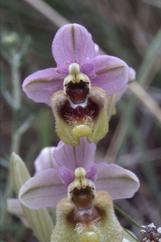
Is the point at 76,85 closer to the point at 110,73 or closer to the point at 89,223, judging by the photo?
the point at 110,73

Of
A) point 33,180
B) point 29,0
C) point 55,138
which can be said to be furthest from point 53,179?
point 55,138

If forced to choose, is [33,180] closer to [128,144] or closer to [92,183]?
[92,183]

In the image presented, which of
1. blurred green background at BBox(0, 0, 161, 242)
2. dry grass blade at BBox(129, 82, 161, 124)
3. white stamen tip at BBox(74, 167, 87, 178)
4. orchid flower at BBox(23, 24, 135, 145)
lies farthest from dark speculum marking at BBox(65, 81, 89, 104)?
blurred green background at BBox(0, 0, 161, 242)

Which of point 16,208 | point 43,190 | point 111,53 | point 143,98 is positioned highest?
point 111,53

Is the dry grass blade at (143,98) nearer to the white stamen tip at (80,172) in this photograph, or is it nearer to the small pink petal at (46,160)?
the small pink petal at (46,160)

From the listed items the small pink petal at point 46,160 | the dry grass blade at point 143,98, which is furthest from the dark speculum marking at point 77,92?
the dry grass blade at point 143,98

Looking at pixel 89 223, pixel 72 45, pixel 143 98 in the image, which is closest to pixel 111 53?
pixel 143 98
